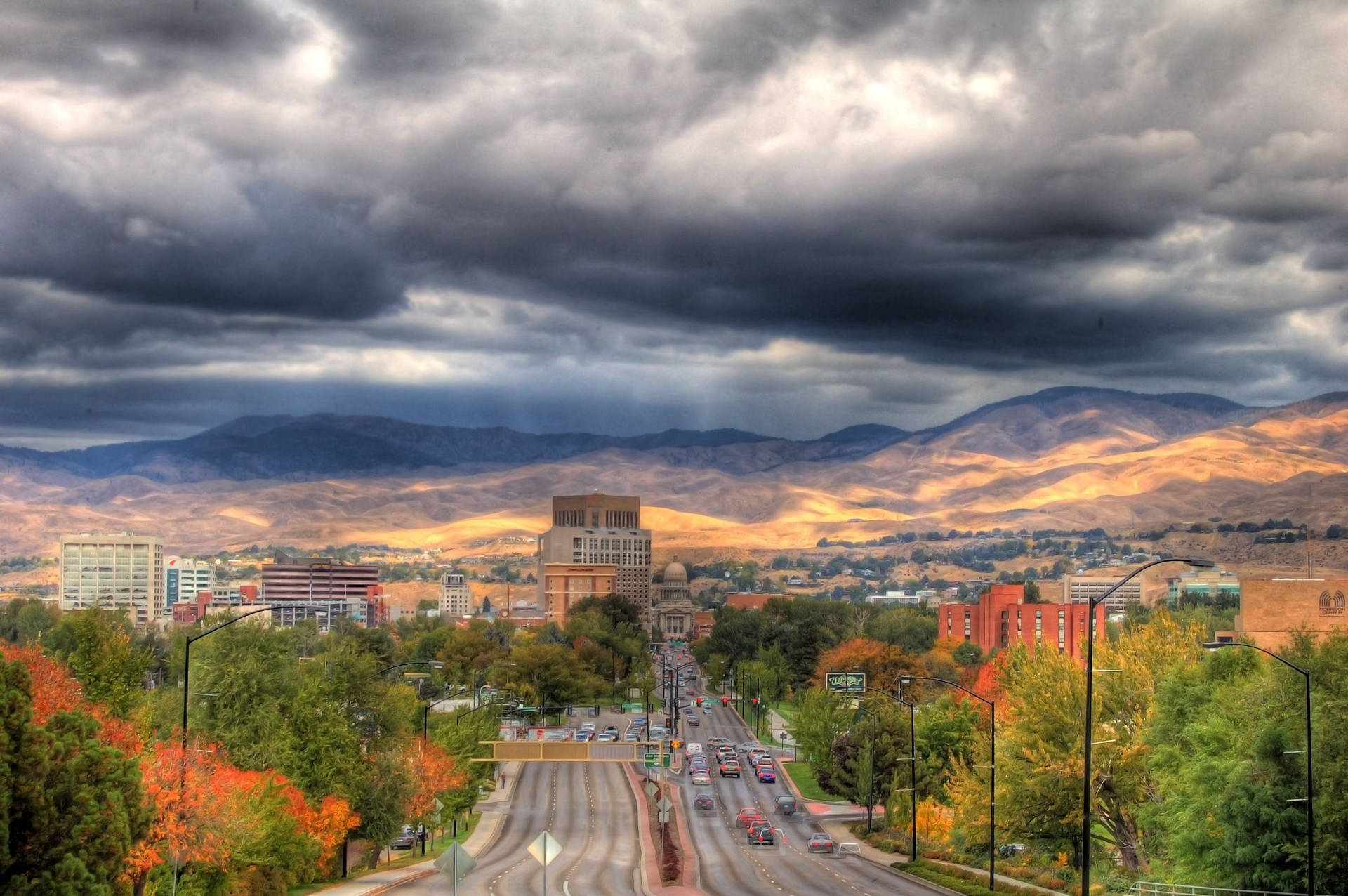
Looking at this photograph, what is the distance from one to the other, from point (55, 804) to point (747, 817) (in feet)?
196

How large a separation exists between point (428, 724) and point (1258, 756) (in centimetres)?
6406

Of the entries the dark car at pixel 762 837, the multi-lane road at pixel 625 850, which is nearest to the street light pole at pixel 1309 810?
the multi-lane road at pixel 625 850

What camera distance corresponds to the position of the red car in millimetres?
96500

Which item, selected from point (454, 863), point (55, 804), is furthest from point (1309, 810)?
point (55, 804)

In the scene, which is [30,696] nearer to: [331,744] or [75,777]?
[75,777]

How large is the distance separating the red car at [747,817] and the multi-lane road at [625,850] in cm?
67

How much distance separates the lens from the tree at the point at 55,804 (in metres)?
41.0

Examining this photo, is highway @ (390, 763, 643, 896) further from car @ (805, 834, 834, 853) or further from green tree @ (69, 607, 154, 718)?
green tree @ (69, 607, 154, 718)

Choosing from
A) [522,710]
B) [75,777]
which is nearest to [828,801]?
[522,710]

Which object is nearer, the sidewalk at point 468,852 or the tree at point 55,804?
the tree at point 55,804

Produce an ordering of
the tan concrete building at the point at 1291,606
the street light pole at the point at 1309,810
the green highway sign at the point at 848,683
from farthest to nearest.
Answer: the green highway sign at the point at 848,683 < the tan concrete building at the point at 1291,606 < the street light pole at the point at 1309,810

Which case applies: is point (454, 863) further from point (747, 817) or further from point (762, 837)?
point (747, 817)

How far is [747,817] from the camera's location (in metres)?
97.2

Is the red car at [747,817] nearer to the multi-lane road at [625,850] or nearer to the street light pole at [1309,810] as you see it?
the multi-lane road at [625,850]
